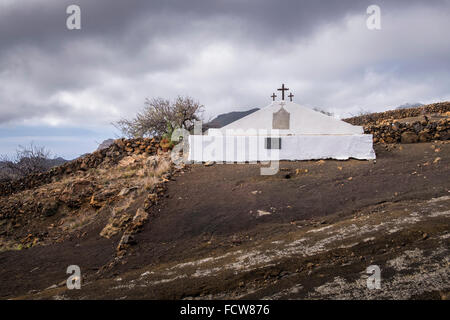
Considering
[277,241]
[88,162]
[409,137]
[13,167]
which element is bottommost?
[277,241]

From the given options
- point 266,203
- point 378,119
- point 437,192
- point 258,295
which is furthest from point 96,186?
point 378,119

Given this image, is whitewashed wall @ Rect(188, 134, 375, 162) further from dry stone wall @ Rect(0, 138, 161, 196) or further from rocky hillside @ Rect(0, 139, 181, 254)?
dry stone wall @ Rect(0, 138, 161, 196)

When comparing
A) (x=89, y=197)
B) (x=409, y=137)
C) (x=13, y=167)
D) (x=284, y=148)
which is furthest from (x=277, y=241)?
(x=13, y=167)

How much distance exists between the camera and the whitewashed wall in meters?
9.95

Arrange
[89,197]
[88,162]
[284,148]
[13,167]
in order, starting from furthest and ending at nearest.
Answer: [13,167]
[88,162]
[284,148]
[89,197]

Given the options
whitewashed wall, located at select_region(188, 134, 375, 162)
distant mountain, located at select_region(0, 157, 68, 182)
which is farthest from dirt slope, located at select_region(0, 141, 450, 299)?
distant mountain, located at select_region(0, 157, 68, 182)

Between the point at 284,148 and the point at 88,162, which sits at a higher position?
the point at 284,148

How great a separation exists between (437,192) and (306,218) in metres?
2.83

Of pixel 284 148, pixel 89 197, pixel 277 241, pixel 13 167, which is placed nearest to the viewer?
pixel 277 241

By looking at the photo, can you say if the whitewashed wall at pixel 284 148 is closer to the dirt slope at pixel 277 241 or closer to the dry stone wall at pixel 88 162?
the dirt slope at pixel 277 241

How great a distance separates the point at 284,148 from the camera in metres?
10.4

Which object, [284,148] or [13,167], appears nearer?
[284,148]

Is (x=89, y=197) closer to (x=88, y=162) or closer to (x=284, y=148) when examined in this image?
(x=88, y=162)
